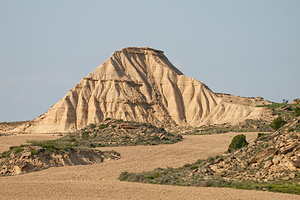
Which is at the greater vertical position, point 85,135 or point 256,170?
point 85,135

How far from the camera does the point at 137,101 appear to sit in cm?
8838

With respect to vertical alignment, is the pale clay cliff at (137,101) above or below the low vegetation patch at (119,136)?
above

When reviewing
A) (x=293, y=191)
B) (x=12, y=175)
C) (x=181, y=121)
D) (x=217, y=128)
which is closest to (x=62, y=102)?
(x=181, y=121)

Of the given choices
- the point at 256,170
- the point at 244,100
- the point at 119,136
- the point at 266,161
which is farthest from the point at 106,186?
the point at 244,100

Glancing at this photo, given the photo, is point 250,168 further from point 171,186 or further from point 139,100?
point 139,100

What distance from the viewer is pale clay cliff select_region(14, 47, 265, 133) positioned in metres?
84.8

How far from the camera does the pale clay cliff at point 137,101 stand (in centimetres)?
8481

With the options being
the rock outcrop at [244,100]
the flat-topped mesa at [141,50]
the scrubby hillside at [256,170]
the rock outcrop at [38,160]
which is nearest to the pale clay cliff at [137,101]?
the flat-topped mesa at [141,50]

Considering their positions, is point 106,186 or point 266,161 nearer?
point 106,186

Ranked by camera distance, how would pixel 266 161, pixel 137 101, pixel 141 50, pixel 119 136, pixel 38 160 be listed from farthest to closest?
pixel 141 50 → pixel 137 101 → pixel 119 136 → pixel 38 160 → pixel 266 161

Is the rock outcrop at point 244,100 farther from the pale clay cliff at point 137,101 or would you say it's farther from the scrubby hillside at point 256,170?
the scrubby hillside at point 256,170

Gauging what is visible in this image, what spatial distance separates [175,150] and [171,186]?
21.4 meters

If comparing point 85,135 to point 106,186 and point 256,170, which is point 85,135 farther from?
point 256,170

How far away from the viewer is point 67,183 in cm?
3003
